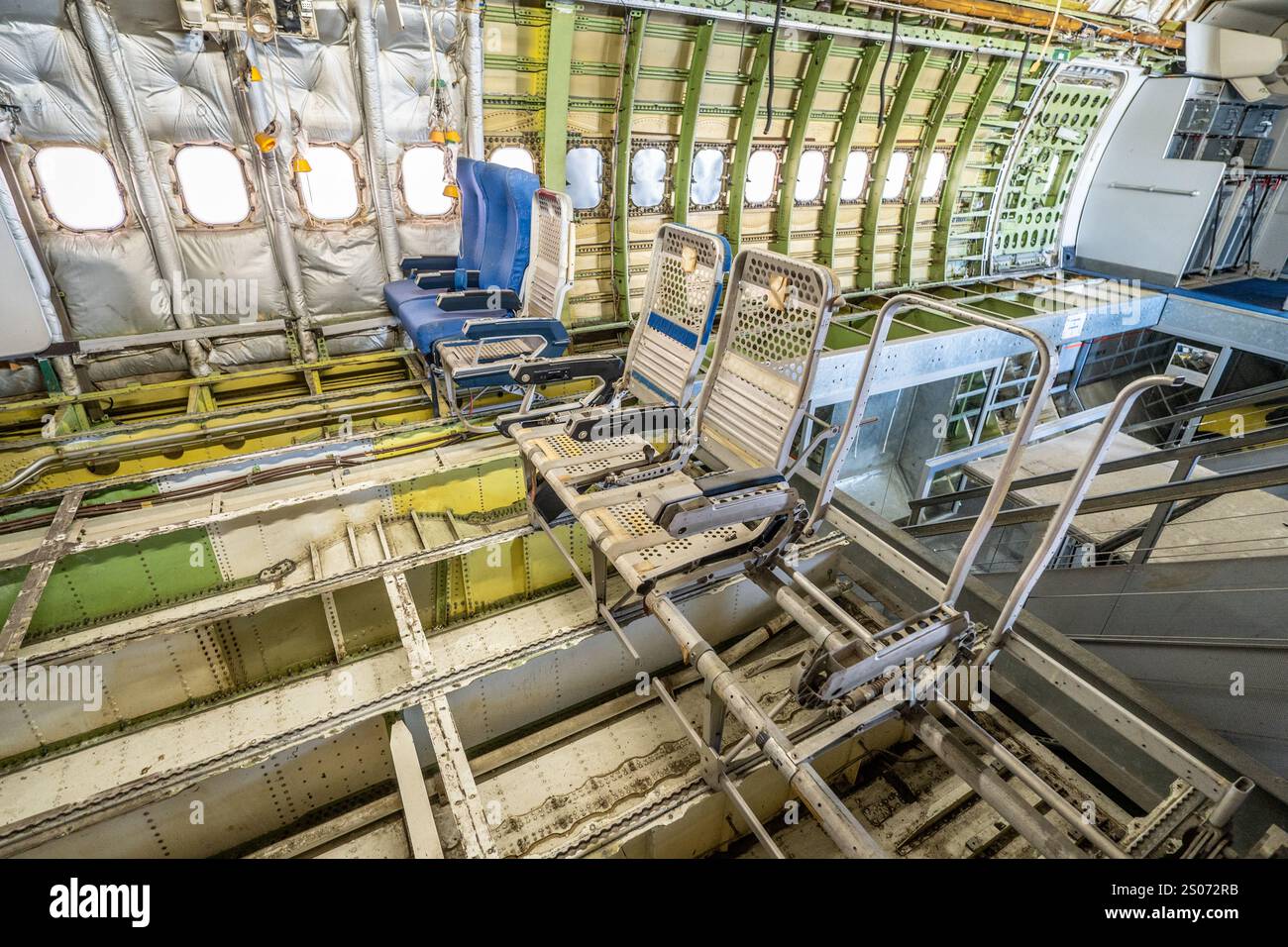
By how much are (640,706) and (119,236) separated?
5302mm

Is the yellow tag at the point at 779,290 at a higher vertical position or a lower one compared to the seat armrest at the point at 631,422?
higher

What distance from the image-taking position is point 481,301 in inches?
183

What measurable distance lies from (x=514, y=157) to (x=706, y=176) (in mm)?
2296

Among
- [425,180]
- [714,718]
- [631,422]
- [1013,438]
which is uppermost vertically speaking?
[425,180]

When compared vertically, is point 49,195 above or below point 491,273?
above

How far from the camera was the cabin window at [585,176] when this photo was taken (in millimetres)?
6191

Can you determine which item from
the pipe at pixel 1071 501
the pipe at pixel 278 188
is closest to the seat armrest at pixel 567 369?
the pipe at pixel 1071 501

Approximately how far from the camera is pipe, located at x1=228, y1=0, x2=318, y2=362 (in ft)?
15.1

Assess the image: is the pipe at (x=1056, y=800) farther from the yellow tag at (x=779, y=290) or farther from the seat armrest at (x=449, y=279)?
the seat armrest at (x=449, y=279)

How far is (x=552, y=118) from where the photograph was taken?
5.64 m

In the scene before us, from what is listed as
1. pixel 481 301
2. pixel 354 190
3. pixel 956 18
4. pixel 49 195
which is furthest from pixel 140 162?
pixel 956 18

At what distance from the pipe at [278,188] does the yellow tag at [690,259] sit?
3.95 metres

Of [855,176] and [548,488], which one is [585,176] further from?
[548,488]
